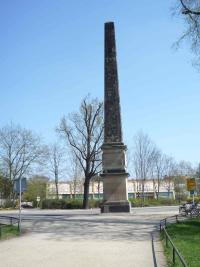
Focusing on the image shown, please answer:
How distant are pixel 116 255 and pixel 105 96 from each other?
65.1 feet

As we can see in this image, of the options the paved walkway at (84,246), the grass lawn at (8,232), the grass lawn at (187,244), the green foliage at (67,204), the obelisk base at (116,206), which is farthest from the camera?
the green foliage at (67,204)

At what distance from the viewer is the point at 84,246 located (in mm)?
15523

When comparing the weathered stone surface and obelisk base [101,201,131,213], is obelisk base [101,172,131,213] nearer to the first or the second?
obelisk base [101,201,131,213]

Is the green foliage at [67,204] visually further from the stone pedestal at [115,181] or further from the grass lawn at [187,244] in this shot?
the grass lawn at [187,244]

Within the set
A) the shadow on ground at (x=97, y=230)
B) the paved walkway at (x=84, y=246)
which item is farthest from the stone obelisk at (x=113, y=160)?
the paved walkway at (x=84, y=246)

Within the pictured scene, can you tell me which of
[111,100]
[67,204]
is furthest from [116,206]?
[67,204]

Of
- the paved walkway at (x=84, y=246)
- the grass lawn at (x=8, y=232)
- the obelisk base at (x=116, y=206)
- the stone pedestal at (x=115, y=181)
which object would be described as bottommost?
the paved walkway at (x=84, y=246)

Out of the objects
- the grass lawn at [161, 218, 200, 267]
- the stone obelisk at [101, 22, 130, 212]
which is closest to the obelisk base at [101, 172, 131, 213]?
the stone obelisk at [101, 22, 130, 212]

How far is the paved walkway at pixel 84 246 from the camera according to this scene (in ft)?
39.0

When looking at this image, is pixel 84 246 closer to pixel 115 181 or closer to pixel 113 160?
pixel 115 181

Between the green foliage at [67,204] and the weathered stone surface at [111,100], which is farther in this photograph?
the green foliage at [67,204]

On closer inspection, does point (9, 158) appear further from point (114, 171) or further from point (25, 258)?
point (25, 258)

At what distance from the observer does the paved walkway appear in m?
11.9

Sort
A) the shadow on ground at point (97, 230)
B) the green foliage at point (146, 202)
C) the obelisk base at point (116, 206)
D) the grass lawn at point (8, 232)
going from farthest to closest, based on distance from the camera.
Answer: the green foliage at point (146, 202), the obelisk base at point (116, 206), the grass lawn at point (8, 232), the shadow on ground at point (97, 230)
